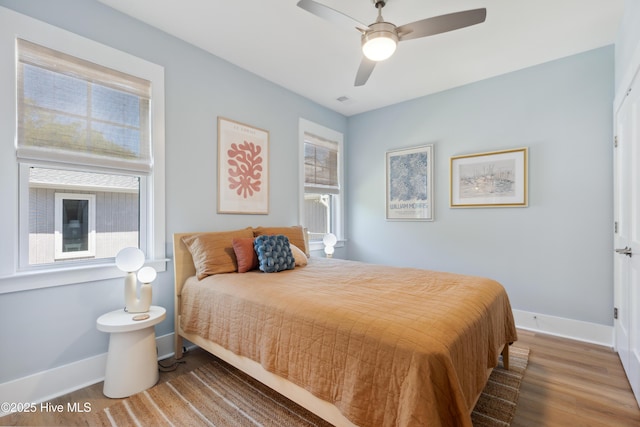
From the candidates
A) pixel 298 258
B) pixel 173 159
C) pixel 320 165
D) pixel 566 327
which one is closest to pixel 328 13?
pixel 173 159

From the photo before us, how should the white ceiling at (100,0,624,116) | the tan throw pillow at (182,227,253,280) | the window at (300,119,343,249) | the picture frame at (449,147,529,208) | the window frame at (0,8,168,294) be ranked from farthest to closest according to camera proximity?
the window at (300,119,343,249) < the picture frame at (449,147,529,208) < the tan throw pillow at (182,227,253,280) < the white ceiling at (100,0,624,116) < the window frame at (0,8,168,294)

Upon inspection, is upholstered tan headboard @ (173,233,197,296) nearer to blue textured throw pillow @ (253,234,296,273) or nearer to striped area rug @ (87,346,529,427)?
blue textured throw pillow @ (253,234,296,273)

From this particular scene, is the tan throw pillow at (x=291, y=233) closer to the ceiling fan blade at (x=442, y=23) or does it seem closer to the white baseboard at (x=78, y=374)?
the white baseboard at (x=78, y=374)

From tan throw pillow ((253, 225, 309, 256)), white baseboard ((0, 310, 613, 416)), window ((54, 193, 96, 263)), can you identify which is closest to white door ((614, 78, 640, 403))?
white baseboard ((0, 310, 613, 416))

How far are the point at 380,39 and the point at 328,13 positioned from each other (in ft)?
1.23

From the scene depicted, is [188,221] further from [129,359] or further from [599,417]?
[599,417]

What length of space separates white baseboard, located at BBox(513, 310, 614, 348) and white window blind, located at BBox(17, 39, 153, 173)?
3964 millimetres

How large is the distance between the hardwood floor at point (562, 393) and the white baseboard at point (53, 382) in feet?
0.20

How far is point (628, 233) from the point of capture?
209 cm

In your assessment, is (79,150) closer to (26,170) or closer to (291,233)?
(26,170)

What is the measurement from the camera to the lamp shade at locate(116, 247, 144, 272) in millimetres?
2045

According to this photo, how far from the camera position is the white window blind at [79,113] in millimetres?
1895

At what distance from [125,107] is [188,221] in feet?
3.42

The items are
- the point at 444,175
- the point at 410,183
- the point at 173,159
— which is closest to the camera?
the point at 173,159
